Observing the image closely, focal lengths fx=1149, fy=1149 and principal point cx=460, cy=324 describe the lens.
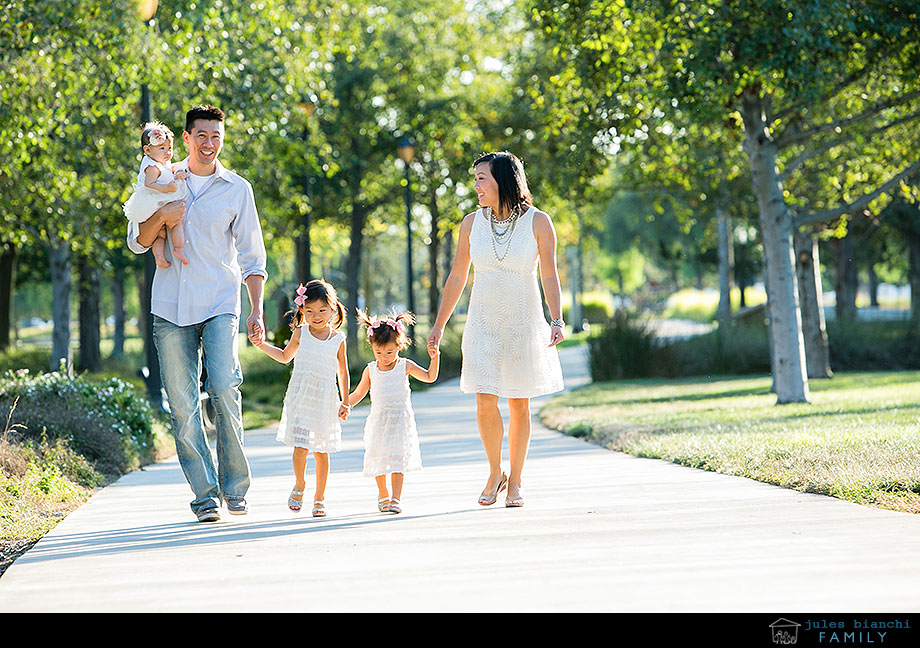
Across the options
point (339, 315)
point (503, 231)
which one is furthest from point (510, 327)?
point (339, 315)

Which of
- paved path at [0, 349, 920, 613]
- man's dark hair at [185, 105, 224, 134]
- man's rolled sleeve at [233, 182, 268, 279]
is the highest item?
man's dark hair at [185, 105, 224, 134]

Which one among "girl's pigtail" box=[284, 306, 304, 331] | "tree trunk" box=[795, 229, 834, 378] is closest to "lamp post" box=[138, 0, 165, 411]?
"girl's pigtail" box=[284, 306, 304, 331]

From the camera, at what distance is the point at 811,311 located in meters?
22.7

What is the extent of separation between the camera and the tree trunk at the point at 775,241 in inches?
646

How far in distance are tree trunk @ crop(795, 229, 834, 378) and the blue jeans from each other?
17477mm

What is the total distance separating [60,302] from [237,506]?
705 inches

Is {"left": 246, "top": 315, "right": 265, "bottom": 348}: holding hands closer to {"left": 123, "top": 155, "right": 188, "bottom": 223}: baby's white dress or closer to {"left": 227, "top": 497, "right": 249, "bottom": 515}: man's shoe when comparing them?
{"left": 123, "top": 155, "right": 188, "bottom": 223}: baby's white dress

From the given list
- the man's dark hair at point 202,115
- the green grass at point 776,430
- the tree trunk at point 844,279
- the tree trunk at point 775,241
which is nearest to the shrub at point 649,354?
the green grass at point 776,430

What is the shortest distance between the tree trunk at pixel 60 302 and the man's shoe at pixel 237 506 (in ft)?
52.4

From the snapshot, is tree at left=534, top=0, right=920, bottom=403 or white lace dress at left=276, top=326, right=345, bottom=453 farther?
tree at left=534, top=0, right=920, bottom=403

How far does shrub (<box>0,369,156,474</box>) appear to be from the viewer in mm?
9391
